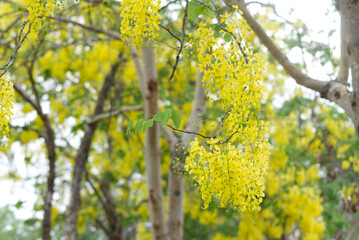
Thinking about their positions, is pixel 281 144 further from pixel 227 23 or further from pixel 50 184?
pixel 227 23

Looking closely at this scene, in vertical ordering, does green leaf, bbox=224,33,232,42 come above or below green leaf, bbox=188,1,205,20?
below

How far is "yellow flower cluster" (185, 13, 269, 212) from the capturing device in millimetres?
1938

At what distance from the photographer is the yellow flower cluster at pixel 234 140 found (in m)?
1.94

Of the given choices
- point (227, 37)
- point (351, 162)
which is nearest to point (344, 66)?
point (227, 37)

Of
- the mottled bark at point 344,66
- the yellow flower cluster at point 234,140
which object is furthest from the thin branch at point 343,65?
the yellow flower cluster at point 234,140

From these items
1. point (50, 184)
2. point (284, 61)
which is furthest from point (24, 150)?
point (284, 61)

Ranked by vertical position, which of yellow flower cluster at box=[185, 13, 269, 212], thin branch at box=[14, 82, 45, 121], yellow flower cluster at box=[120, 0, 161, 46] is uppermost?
thin branch at box=[14, 82, 45, 121]

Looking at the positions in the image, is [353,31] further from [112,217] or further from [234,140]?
[112,217]

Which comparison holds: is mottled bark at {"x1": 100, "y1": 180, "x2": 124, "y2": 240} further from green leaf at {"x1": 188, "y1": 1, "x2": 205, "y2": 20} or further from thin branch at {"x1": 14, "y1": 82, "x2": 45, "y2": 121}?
green leaf at {"x1": 188, "y1": 1, "x2": 205, "y2": 20}

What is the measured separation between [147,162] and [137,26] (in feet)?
9.64

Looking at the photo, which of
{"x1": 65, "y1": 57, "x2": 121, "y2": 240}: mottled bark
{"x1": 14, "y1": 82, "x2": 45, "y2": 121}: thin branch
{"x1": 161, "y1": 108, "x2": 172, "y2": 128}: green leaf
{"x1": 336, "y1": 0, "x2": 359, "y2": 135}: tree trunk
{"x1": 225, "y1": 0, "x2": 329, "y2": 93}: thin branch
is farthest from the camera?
{"x1": 65, "y1": 57, "x2": 121, "y2": 240}: mottled bark

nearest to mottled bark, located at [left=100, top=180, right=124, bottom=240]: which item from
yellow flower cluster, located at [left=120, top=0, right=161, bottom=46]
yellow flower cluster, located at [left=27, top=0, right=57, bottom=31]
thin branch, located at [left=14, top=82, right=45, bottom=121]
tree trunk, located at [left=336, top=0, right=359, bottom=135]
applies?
thin branch, located at [left=14, top=82, right=45, bottom=121]

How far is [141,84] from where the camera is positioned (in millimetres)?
4785

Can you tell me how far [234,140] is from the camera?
211cm
